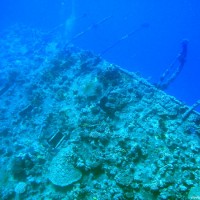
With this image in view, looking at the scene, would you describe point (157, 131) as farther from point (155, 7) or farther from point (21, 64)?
point (155, 7)

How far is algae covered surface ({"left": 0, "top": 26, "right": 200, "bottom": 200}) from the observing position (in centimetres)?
696

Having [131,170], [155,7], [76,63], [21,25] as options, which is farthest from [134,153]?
[155,7]

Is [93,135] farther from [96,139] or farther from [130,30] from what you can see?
[130,30]

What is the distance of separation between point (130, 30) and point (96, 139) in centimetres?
8520

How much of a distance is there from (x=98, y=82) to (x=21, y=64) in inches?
337

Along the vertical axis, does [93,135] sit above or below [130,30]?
below

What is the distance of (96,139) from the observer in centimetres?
830

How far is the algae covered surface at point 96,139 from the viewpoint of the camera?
6.96 m

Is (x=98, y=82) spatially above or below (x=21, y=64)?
below

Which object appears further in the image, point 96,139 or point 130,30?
point 130,30

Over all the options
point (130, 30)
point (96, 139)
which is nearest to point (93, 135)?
point (96, 139)

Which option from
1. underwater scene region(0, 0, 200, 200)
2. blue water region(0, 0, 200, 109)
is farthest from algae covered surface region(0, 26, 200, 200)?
blue water region(0, 0, 200, 109)

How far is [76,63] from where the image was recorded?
13.1 metres

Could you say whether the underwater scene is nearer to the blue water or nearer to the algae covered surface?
the algae covered surface
